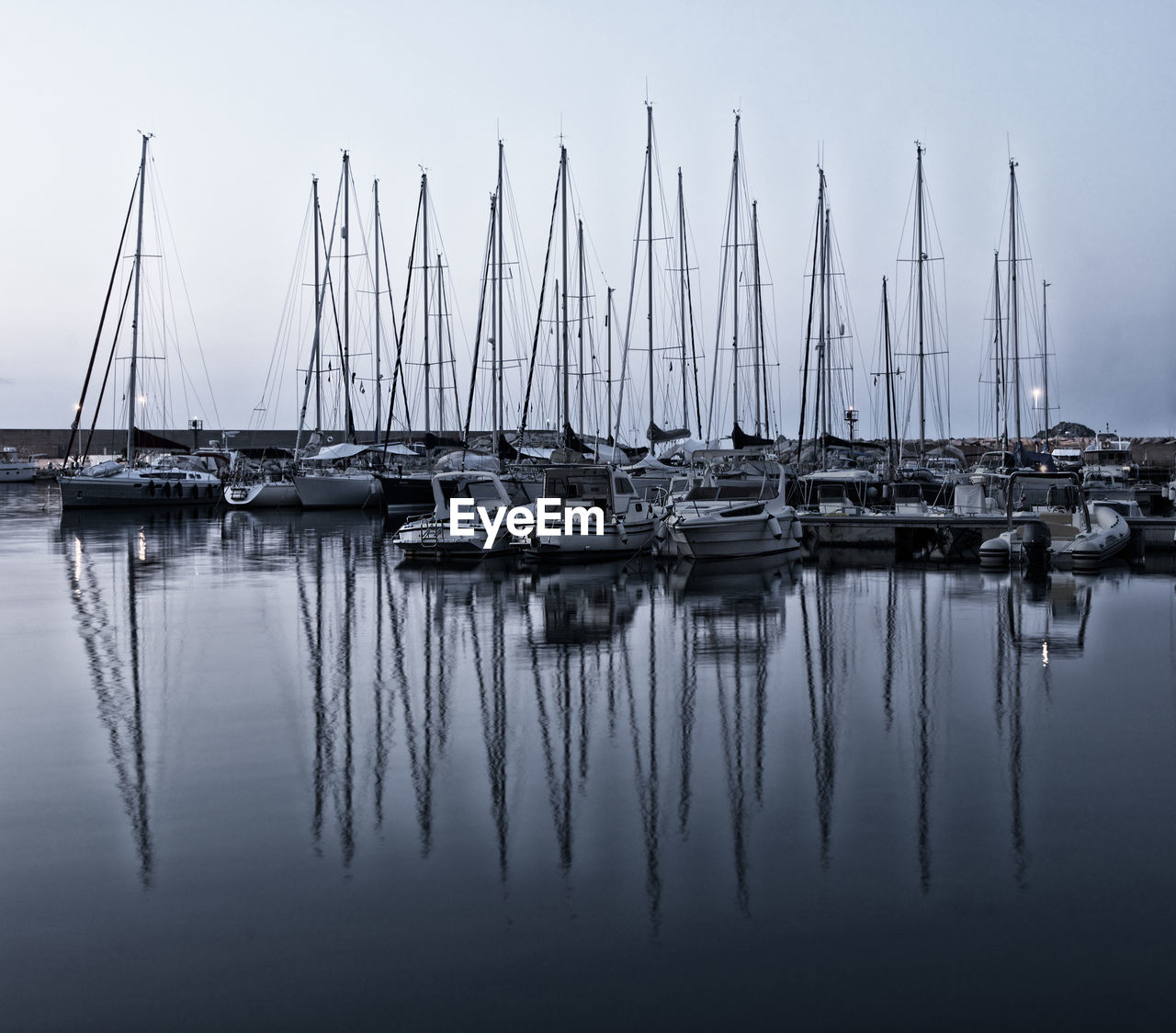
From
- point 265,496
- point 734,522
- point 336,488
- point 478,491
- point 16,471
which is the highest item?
point 16,471

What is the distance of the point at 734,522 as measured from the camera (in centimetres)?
→ 2695

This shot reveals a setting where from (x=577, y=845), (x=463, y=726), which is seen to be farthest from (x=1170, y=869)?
(x=463, y=726)

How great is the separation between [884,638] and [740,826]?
360 inches

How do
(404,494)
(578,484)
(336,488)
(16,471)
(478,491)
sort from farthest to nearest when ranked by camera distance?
(16,471), (336,488), (404,494), (478,491), (578,484)

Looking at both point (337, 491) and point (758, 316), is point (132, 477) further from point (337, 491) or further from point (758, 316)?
point (758, 316)

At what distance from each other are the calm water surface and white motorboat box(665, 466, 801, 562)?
978 cm

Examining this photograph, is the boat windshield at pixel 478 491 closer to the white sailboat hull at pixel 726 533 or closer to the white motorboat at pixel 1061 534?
the white sailboat hull at pixel 726 533

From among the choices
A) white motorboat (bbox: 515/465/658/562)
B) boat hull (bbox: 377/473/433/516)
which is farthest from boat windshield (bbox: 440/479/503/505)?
boat hull (bbox: 377/473/433/516)

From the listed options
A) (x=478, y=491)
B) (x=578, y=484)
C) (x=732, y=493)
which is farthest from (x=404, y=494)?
(x=732, y=493)

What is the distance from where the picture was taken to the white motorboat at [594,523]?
2647 centimetres

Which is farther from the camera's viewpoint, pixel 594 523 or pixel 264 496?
pixel 264 496

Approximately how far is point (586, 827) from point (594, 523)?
62.6 ft

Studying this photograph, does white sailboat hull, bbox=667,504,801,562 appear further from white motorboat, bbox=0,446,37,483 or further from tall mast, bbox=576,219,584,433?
white motorboat, bbox=0,446,37,483

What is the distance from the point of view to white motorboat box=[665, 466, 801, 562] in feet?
88.2
